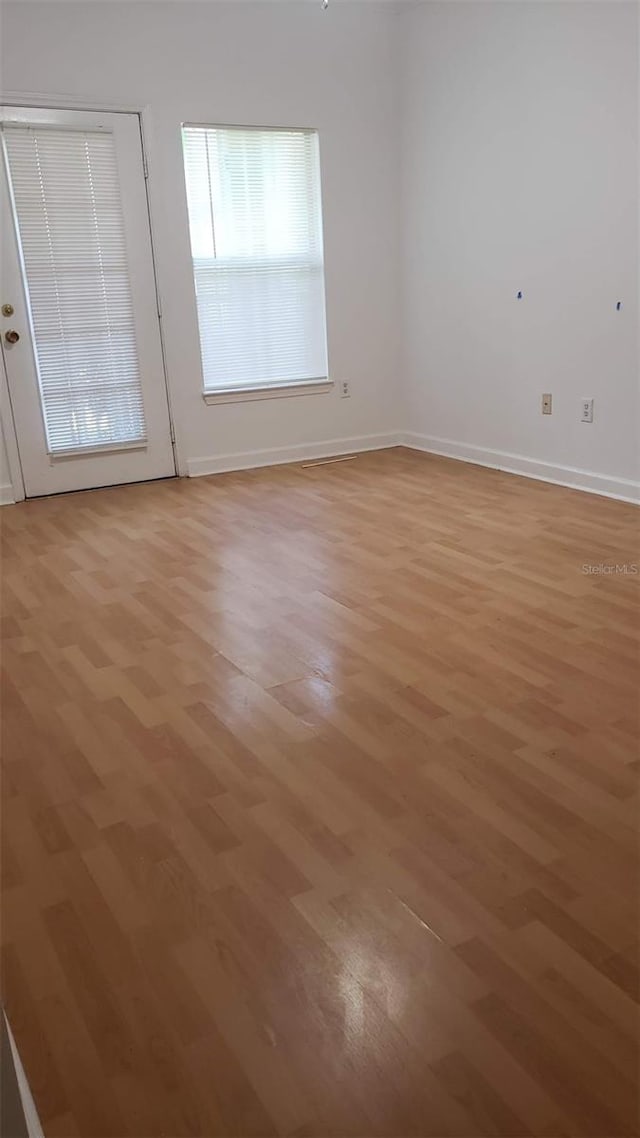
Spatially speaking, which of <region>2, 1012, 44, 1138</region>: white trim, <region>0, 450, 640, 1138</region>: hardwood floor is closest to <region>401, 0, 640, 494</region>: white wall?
<region>0, 450, 640, 1138</region>: hardwood floor

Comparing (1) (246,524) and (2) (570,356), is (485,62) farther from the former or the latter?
Result: (1) (246,524)

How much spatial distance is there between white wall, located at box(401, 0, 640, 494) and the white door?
1.78 metres

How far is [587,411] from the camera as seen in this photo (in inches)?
170

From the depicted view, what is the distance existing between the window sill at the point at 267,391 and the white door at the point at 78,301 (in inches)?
13.4

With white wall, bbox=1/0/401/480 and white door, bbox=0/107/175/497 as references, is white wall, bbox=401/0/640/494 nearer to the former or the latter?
white wall, bbox=1/0/401/480

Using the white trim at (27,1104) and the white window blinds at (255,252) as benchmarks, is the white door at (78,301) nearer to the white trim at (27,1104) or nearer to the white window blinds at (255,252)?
the white window blinds at (255,252)

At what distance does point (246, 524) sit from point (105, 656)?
1539 millimetres

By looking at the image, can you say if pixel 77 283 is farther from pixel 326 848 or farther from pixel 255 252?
pixel 326 848

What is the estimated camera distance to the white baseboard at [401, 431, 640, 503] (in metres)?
4.22

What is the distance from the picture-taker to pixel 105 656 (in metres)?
2.67

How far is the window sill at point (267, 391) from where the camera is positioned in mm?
5145

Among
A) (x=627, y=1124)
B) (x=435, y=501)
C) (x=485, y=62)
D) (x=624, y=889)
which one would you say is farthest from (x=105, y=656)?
(x=485, y=62)

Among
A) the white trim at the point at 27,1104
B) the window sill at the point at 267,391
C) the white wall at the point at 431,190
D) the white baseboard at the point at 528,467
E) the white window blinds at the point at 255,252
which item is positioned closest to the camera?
the white trim at the point at 27,1104

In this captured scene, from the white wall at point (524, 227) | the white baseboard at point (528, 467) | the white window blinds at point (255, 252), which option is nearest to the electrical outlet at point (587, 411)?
the white wall at point (524, 227)
